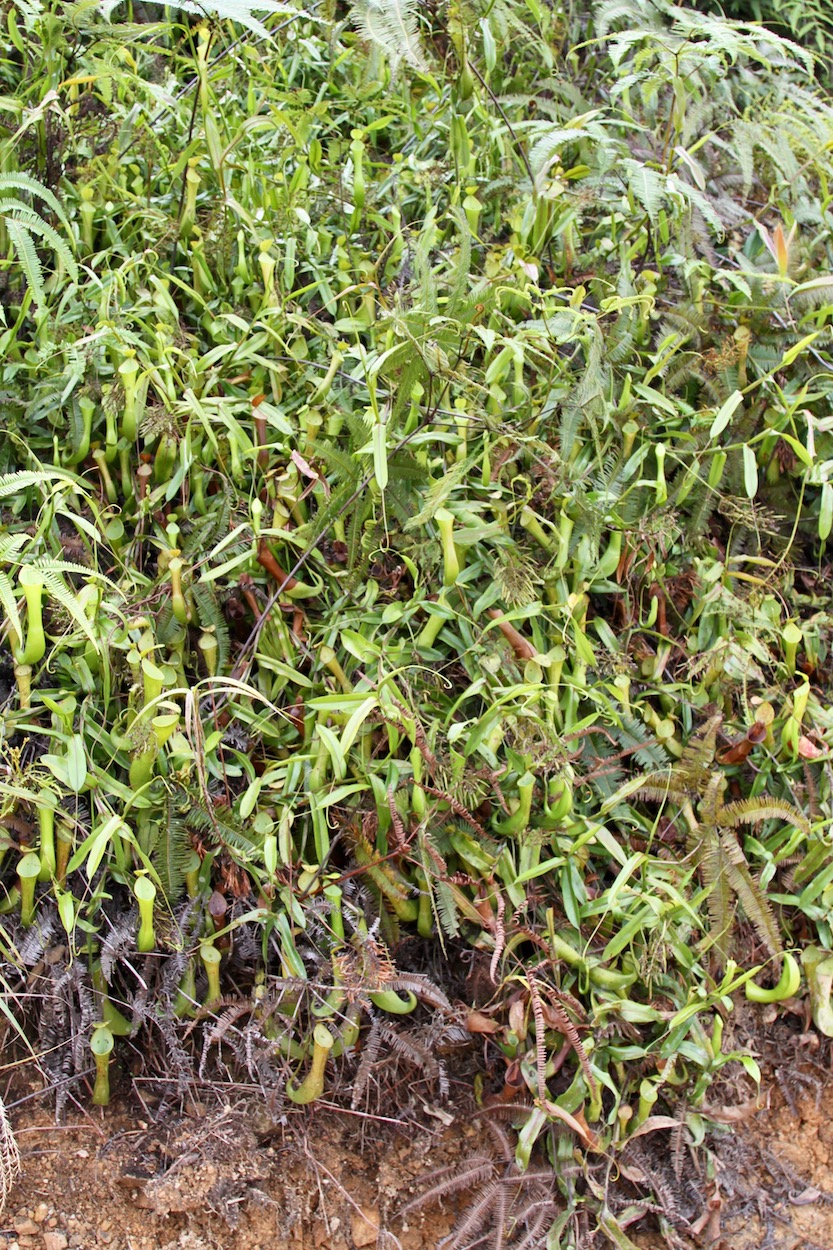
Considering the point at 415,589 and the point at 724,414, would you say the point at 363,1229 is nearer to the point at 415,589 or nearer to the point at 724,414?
the point at 415,589

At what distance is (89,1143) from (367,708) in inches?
33.4

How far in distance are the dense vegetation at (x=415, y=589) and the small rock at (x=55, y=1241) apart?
22cm

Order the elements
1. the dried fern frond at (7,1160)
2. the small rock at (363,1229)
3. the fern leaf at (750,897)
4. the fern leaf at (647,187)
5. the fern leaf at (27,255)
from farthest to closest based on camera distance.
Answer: the fern leaf at (647,187) → the fern leaf at (27,255) → the fern leaf at (750,897) → the small rock at (363,1229) → the dried fern frond at (7,1160)

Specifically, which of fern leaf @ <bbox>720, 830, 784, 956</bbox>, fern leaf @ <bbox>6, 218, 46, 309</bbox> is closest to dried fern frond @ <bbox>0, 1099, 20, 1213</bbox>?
fern leaf @ <bbox>720, 830, 784, 956</bbox>

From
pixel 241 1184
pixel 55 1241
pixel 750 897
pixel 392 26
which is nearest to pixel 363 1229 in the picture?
pixel 241 1184

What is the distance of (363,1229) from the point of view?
186 cm

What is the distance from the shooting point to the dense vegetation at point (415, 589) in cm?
189

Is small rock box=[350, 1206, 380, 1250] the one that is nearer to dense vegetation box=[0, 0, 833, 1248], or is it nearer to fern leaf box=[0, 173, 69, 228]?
dense vegetation box=[0, 0, 833, 1248]

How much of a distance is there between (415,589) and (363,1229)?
1134 mm

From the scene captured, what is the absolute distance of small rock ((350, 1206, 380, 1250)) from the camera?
1.86 meters

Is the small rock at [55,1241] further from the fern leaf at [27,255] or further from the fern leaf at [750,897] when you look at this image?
the fern leaf at [27,255]

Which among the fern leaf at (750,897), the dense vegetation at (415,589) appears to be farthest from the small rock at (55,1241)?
the fern leaf at (750,897)

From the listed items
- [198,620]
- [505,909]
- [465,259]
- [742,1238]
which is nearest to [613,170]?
[465,259]

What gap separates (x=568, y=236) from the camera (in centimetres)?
267
